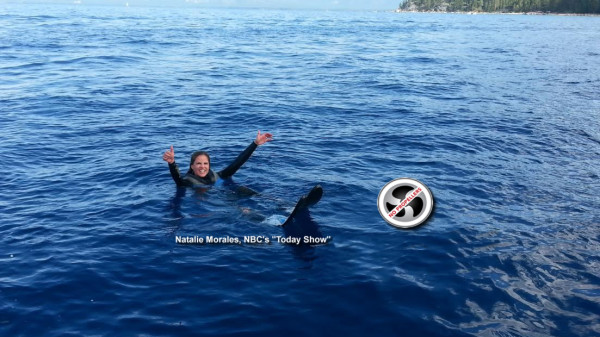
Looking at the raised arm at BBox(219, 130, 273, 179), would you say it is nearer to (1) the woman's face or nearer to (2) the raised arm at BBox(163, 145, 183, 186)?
(1) the woman's face

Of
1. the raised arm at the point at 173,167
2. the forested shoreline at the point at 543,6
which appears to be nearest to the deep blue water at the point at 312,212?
the raised arm at the point at 173,167

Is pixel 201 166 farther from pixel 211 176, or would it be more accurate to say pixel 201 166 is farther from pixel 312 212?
pixel 312 212

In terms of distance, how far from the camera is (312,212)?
1060 centimetres

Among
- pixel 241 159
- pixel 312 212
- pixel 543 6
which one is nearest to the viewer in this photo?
pixel 312 212

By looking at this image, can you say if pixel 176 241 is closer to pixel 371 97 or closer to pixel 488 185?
pixel 488 185

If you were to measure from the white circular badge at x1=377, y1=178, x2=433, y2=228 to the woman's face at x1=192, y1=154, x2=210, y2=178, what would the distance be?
15.2ft

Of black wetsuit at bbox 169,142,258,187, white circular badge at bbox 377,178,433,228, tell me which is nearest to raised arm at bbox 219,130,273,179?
black wetsuit at bbox 169,142,258,187

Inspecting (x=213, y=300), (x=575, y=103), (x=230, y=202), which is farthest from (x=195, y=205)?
(x=575, y=103)

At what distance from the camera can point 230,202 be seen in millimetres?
11156

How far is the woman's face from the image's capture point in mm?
11547

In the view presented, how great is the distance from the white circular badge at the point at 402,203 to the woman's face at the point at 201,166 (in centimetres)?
465

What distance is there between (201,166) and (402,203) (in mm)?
5119

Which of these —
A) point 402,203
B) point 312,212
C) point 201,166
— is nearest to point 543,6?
point 312,212

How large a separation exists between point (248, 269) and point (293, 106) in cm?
1415
